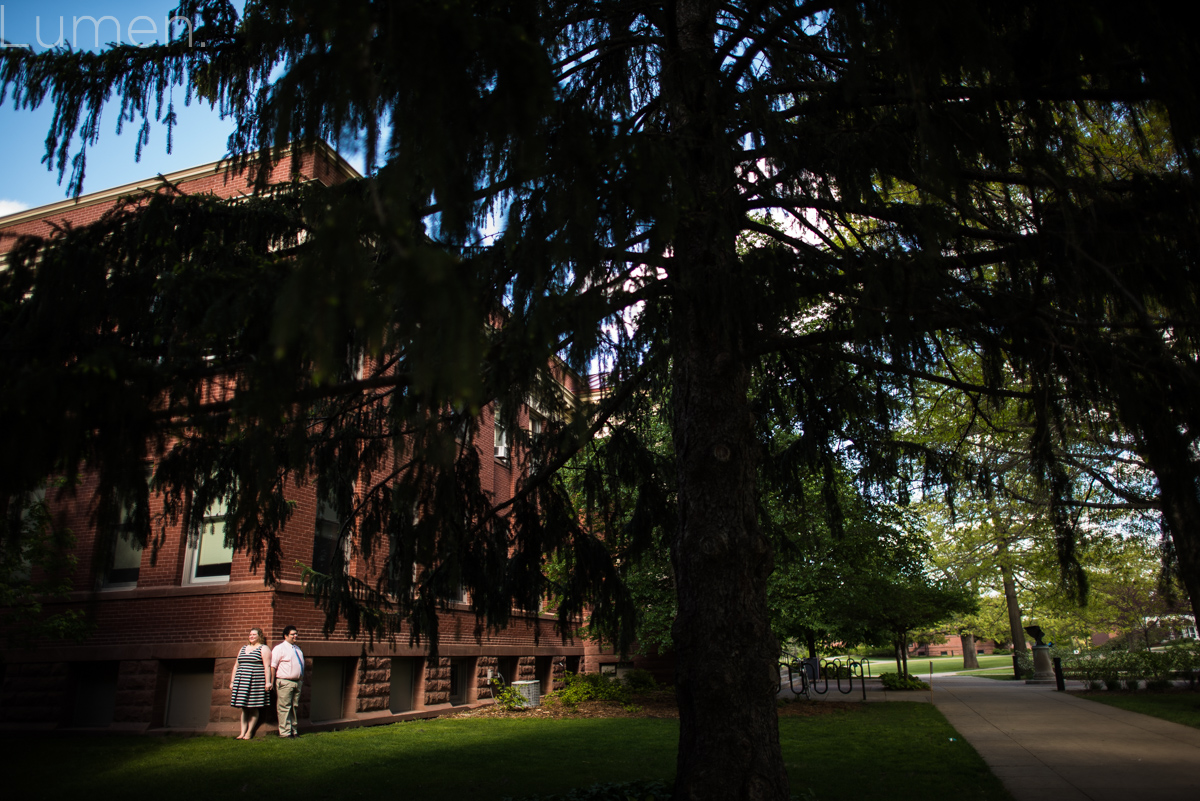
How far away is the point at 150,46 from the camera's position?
4.86 metres

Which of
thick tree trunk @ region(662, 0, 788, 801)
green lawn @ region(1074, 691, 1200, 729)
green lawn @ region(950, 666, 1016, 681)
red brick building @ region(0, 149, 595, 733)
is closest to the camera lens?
thick tree trunk @ region(662, 0, 788, 801)

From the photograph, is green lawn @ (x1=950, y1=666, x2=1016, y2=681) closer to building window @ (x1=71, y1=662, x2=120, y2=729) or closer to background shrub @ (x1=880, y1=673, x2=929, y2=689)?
background shrub @ (x1=880, y1=673, x2=929, y2=689)

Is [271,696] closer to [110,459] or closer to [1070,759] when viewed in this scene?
[110,459]

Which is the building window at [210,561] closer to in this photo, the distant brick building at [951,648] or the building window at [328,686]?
the building window at [328,686]

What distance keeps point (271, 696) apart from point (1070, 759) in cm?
1041

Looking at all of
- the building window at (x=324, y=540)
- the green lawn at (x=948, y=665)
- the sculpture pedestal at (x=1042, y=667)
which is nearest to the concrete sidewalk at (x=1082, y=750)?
the sculpture pedestal at (x=1042, y=667)

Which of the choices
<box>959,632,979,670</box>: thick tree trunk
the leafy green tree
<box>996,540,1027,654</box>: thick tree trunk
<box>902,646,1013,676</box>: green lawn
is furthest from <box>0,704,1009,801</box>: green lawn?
<box>959,632,979,670</box>: thick tree trunk

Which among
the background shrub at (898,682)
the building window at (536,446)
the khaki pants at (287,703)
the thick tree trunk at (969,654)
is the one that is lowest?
the thick tree trunk at (969,654)

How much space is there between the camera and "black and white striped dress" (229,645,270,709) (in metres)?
9.92

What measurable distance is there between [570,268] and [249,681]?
Result: 8.87m

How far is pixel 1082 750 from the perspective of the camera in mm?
9219

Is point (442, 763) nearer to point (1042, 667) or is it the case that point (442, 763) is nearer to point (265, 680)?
point (265, 680)

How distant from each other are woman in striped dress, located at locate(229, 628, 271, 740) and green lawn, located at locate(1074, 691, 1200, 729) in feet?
45.2

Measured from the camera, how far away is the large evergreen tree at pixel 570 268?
2.56 meters
